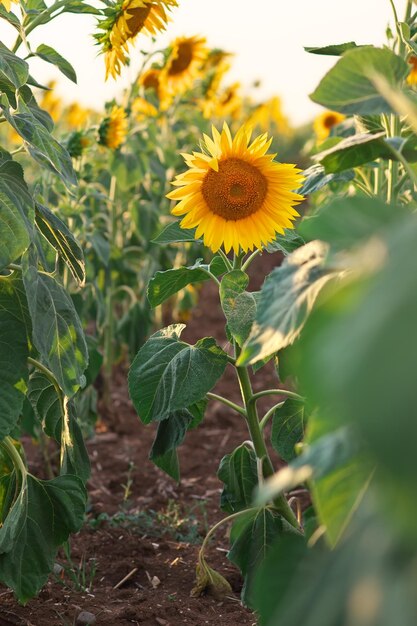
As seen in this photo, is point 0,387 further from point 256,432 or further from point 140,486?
point 140,486

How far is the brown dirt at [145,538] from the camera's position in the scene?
2039mm

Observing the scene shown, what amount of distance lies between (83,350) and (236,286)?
34 cm

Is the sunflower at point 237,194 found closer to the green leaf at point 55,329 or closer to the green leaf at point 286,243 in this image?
the green leaf at point 286,243

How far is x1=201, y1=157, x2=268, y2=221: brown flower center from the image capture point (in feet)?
6.34

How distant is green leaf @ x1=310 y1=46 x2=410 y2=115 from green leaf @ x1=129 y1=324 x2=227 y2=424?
0.70m

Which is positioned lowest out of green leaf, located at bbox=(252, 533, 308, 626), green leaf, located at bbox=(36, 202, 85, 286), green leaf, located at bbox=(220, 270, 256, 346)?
green leaf, located at bbox=(252, 533, 308, 626)

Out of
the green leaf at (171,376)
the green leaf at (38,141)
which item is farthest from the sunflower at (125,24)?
the green leaf at (171,376)

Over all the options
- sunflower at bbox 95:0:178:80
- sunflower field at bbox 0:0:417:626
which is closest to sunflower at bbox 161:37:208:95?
sunflower field at bbox 0:0:417:626

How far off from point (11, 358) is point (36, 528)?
0.36 m

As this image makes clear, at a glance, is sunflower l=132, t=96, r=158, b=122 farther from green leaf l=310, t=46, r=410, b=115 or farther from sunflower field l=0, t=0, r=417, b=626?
green leaf l=310, t=46, r=410, b=115

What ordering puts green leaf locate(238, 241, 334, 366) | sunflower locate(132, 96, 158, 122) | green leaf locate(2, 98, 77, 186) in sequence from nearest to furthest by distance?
green leaf locate(238, 241, 334, 366) → green leaf locate(2, 98, 77, 186) → sunflower locate(132, 96, 158, 122)

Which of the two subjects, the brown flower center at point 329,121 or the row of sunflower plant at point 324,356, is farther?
the brown flower center at point 329,121

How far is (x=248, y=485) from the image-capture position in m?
1.95

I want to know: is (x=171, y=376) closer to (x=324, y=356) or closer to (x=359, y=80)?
(x=359, y=80)
